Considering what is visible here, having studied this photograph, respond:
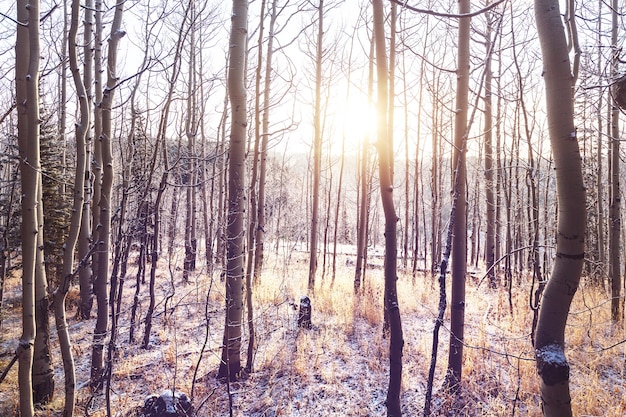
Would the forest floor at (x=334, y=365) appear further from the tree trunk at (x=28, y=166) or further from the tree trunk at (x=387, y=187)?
the tree trunk at (x=28, y=166)

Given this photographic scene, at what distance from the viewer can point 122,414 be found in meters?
3.52

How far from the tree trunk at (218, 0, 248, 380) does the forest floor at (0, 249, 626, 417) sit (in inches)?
15.4

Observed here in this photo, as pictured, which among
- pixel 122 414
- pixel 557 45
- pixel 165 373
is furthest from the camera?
pixel 165 373

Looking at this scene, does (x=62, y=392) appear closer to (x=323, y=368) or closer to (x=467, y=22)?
(x=323, y=368)

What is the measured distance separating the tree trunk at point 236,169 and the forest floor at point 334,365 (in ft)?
1.28

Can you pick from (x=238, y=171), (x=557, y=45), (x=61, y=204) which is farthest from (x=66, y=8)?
(x=557, y=45)

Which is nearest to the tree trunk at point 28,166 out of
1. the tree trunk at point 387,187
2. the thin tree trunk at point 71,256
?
the thin tree trunk at point 71,256

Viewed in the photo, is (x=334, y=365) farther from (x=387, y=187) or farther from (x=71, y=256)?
(x=71, y=256)

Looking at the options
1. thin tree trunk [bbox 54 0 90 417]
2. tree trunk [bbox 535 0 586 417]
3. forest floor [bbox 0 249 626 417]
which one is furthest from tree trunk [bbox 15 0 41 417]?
tree trunk [bbox 535 0 586 417]

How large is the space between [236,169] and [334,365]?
9.80 feet

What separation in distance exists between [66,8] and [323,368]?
40.5 ft

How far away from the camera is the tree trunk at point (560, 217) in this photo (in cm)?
138

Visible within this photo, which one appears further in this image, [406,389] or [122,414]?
[406,389]

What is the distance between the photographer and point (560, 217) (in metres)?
1.45
